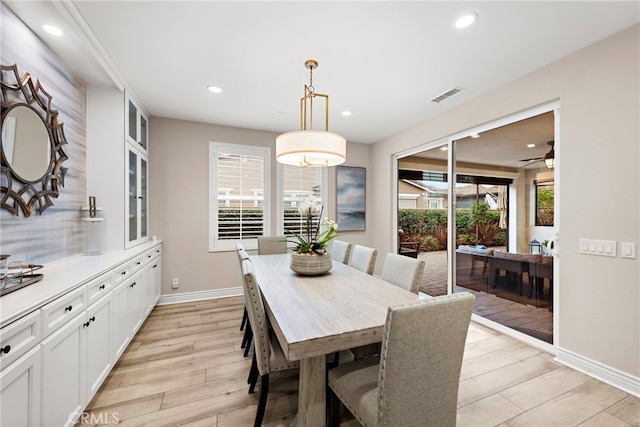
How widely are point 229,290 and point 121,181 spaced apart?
223 cm

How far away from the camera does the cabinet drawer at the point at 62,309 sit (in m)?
1.35

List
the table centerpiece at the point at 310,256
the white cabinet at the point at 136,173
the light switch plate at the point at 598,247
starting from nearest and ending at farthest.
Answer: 1. the light switch plate at the point at 598,247
2. the table centerpiece at the point at 310,256
3. the white cabinet at the point at 136,173

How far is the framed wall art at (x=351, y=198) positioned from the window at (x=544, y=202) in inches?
114

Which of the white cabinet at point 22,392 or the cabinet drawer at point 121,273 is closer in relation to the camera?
the white cabinet at point 22,392

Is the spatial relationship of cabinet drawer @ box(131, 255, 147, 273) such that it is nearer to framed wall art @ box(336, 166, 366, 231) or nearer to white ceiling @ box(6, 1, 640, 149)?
white ceiling @ box(6, 1, 640, 149)

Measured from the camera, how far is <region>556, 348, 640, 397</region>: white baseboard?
2.01 metres

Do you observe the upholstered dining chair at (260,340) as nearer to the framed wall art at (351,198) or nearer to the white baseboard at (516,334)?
the white baseboard at (516,334)

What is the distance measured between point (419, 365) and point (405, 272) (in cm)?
110

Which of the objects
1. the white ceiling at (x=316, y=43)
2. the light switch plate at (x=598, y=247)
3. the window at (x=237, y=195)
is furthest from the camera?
the window at (x=237, y=195)

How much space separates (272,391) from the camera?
2.05 metres

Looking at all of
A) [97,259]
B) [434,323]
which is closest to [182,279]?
[97,259]

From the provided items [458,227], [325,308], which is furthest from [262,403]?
[458,227]

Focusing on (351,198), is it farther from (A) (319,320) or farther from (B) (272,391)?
(A) (319,320)

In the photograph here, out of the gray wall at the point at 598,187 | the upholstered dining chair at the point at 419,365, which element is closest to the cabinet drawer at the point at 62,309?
the upholstered dining chair at the point at 419,365
